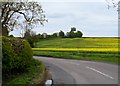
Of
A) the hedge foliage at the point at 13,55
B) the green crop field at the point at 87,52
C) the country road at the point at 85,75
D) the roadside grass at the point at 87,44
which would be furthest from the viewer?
the roadside grass at the point at 87,44

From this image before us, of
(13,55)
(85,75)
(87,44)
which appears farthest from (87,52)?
(13,55)

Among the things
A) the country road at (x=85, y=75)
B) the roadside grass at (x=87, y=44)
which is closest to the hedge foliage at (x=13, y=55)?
the country road at (x=85, y=75)

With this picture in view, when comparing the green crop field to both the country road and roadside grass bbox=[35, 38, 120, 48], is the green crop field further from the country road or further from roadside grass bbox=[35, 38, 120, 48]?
the country road

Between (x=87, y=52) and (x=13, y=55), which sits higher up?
(x=13, y=55)

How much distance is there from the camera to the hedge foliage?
16922 mm

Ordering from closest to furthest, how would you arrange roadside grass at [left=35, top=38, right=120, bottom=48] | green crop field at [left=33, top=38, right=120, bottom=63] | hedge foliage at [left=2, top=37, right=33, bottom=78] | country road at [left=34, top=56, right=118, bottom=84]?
hedge foliage at [left=2, top=37, right=33, bottom=78] → country road at [left=34, top=56, right=118, bottom=84] → green crop field at [left=33, top=38, right=120, bottom=63] → roadside grass at [left=35, top=38, right=120, bottom=48]

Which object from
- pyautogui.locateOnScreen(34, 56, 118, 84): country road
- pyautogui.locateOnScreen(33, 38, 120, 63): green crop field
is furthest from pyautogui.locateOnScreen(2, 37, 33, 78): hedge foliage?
pyautogui.locateOnScreen(33, 38, 120, 63): green crop field

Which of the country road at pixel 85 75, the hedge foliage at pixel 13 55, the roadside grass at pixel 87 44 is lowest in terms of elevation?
the roadside grass at pixel 87 44

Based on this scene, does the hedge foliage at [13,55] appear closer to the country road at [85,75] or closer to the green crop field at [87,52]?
the country road at [85,75]

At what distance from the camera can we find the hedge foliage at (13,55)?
16922mm

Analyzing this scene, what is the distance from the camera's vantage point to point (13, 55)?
58.3 ft

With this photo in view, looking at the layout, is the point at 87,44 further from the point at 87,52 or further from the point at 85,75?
the point at 85,75

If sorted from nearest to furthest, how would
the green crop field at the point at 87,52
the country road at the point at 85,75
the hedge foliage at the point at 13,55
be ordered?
the hedge foliage at the point at 13,55, the country road at the point at 85,75, the green crop field at the point at 87,52

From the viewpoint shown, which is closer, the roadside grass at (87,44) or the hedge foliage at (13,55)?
the hedge foliage at (13,55)
